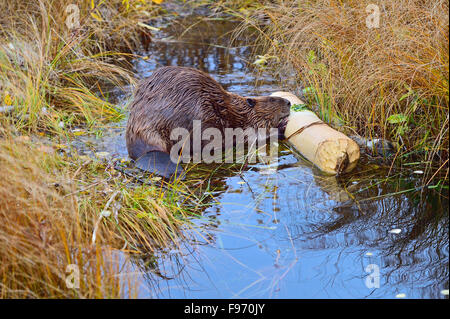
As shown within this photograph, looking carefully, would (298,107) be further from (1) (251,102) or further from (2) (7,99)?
(2) (7,99)

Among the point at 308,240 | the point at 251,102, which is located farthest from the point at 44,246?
the point at 251,102

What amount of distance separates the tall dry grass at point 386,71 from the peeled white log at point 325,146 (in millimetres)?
213

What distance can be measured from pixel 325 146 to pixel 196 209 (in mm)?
977

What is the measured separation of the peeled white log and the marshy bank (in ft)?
0.24

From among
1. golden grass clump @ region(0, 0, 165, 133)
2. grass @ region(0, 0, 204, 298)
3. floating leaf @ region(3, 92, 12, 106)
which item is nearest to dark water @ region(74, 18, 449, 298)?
grass @ region(0, 0, 204, 298)

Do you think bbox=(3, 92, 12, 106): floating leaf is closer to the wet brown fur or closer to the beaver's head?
the wet brown fur

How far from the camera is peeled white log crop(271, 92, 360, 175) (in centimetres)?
377

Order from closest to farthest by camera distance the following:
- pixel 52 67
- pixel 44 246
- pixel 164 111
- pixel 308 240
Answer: pixel 44 246 → pixel 308 240 → pixel 164 111 → pixel 52 67

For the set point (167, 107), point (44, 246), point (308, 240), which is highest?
point (167, 107)

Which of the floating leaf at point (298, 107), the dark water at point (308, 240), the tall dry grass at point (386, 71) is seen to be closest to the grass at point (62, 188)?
the dark water at point (308, 240)

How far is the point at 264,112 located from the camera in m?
4.47

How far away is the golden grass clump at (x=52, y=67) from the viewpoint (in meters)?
4.32

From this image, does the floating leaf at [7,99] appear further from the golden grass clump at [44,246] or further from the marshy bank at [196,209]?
the golden grass clump at [44,246]
